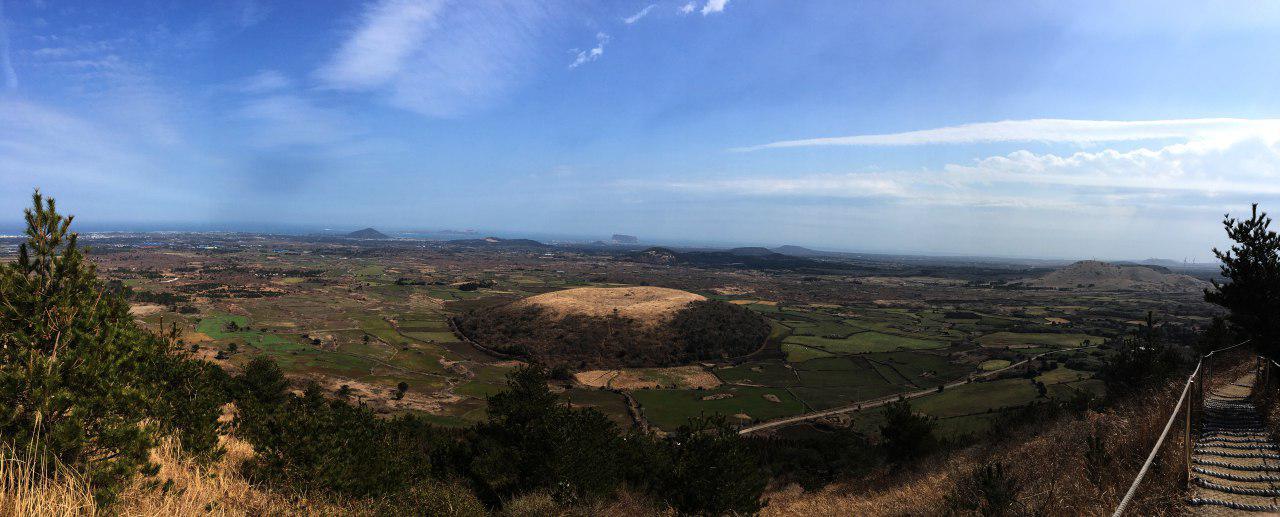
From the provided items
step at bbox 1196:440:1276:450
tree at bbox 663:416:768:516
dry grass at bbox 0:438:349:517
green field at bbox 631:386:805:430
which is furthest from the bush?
green field at bbox 631:386:805:430

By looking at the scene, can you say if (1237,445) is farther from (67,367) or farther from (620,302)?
(620,302)

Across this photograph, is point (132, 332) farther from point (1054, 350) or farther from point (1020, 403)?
point (1054, 350)

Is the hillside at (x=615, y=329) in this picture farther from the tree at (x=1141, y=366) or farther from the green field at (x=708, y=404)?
the tree at (x=1141, y=366)

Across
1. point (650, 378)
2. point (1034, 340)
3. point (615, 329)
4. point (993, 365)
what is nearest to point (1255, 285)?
point (650, 378)

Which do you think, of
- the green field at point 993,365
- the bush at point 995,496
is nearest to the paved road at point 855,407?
the green field at point 993,365

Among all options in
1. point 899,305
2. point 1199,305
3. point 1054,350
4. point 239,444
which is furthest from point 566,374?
point 1199,305

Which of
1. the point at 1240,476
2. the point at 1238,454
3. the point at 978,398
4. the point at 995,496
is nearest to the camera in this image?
the point at 1240,476
